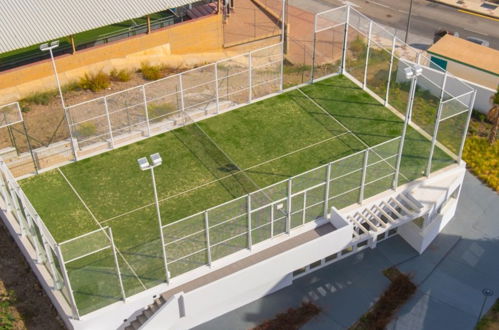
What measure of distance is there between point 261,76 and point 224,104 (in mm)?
2386

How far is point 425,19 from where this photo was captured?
4662cm

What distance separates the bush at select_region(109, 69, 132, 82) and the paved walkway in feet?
55.2

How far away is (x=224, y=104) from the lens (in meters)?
33.6

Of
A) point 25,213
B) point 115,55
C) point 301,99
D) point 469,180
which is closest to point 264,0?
point 115,55

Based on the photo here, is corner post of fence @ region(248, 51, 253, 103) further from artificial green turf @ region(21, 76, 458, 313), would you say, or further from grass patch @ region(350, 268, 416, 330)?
grass patch @ region(350, 268, 416, 330)

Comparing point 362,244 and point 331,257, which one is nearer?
point 331,257

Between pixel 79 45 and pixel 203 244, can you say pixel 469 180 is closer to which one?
pixel 203 244

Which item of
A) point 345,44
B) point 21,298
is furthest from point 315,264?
point 345,44

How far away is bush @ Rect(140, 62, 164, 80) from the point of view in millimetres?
39781

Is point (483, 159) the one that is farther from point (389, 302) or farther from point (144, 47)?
point (144, 47)

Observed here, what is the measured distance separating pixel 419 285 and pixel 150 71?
1937 centimetres

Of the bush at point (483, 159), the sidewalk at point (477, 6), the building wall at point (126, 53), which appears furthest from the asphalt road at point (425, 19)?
the bush at point (483, 159)

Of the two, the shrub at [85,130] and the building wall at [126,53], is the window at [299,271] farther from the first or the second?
the building wall at [126,53]

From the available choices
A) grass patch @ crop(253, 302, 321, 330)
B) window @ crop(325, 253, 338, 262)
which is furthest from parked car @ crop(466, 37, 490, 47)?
grass patch @ crop(253, 302, 321, 330)
